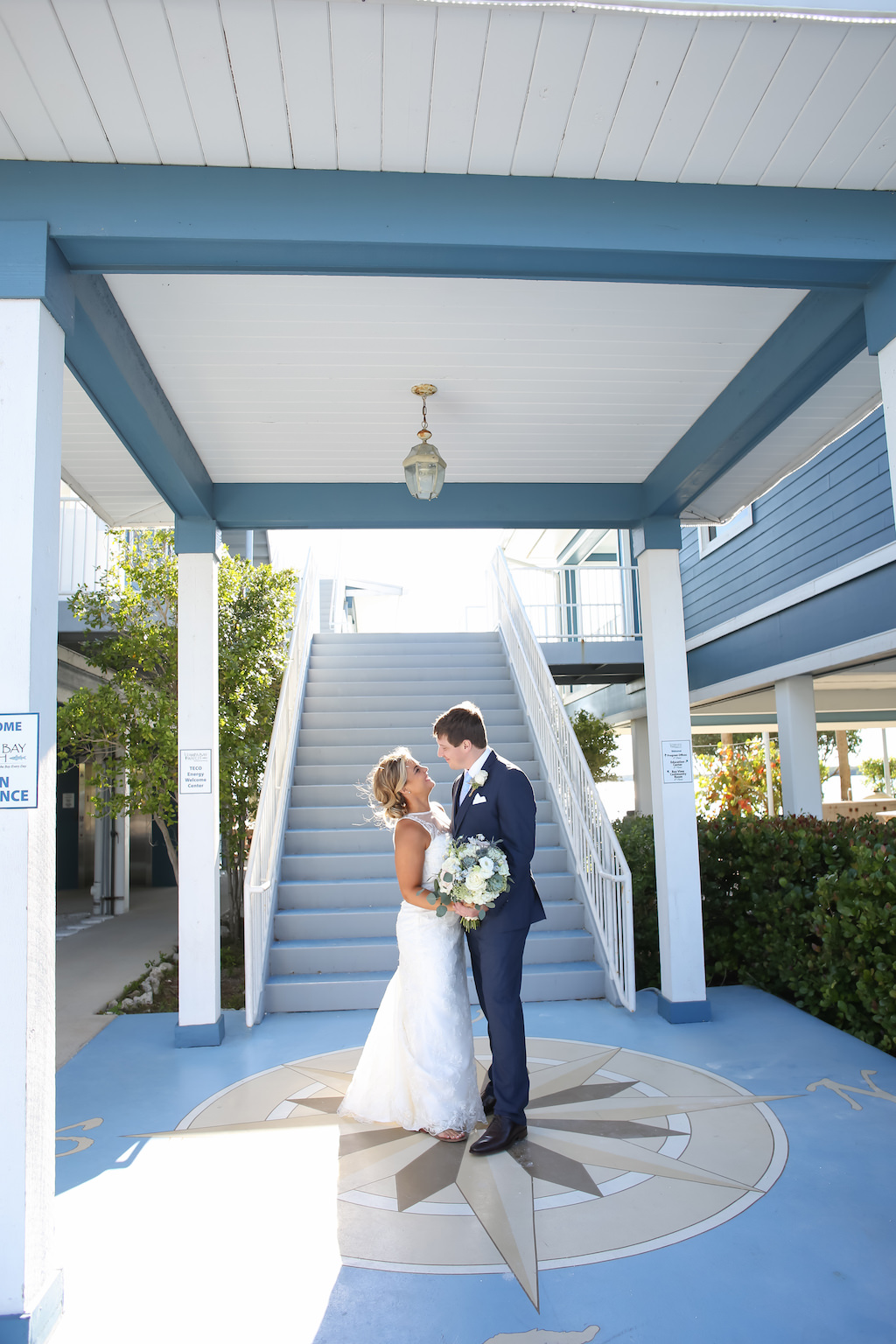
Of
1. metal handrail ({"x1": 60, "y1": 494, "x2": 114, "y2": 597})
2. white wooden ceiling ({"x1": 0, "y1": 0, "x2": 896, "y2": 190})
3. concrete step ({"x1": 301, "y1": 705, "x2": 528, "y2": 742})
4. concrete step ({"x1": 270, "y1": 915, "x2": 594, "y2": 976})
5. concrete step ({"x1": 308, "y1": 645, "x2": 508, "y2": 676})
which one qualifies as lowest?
concrete step ({"x1": 270, "y1": 915, "x2": 594, "y2": 976})

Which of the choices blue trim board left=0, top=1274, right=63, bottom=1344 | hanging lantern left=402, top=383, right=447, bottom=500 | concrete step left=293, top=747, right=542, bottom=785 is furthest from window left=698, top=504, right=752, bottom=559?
blue trim board left=0, top=1274, right=63, bottom=1344

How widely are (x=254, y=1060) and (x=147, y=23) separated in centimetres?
458

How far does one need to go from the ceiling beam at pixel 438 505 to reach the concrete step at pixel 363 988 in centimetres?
304

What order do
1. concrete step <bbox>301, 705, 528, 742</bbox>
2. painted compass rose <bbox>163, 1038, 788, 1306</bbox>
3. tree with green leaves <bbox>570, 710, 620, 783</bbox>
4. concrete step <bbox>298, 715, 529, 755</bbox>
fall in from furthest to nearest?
tree with green leaves <bbox>570, 710, 620, 783</bbox>
concrete step <bbox>301, 705, 528, 742</bbox>
concrete step <bbox>298, 715, 529, 755</bbox>
painted compass rose <bbox>163, 1038, 788, 1306</bbox>

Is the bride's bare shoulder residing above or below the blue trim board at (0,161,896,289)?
below

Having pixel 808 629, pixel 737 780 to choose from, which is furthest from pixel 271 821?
pixel 737 780

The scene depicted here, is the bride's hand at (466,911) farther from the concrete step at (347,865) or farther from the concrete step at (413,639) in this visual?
the concrete step at (413,639)

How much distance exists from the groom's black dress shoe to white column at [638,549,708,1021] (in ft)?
6.85

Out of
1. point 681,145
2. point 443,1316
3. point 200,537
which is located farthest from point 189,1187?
point 681,145

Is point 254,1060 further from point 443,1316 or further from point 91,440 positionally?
point 91,440

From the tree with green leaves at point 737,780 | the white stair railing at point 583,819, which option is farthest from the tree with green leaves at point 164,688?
the tree with green leaves at point 737,780

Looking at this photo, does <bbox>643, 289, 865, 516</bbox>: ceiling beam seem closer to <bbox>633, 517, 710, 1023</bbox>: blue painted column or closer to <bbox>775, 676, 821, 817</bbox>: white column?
<bbox>633, 517, 710, 1023</bbox>: blue painted column

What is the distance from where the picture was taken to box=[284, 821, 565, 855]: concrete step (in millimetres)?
7191

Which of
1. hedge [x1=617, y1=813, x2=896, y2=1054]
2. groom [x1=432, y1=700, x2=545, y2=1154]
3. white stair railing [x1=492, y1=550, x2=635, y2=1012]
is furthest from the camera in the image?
white stair railing [x1=492, y1=550, x2=635, y2=1012]
